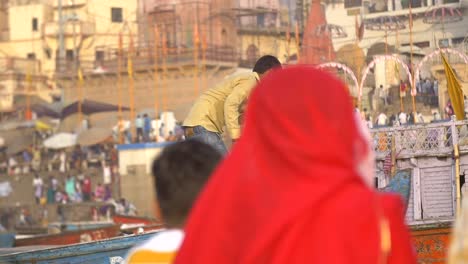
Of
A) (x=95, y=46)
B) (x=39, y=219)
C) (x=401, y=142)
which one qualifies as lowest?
(x=39, y=219)

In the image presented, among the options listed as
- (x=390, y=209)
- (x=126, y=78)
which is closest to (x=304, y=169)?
(x=390, y=209)

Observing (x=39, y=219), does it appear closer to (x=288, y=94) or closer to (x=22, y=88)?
(x=22, y=88)

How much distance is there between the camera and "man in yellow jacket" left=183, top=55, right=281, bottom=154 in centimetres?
673

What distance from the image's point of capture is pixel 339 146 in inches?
95.5

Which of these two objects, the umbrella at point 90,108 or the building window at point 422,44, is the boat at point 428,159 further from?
the umbrella at point 90,108

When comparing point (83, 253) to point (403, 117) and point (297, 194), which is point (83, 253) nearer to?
point (297, 194)

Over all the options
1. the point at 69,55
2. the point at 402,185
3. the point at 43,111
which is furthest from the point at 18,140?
the point at 402,185

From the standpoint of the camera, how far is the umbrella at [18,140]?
136 feet

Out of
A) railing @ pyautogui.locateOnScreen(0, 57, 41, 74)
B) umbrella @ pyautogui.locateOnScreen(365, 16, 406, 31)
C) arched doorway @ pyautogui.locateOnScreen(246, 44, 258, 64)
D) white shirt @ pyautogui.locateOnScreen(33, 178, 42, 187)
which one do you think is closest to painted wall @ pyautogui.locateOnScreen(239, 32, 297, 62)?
arched doorway @ pyautogui.locateOnScreen(246, 44, 258, 64)

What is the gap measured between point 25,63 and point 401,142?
35.2 metres

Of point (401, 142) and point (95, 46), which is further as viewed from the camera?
point (95, 46)

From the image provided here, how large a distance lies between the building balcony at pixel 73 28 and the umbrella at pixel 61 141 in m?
7.11

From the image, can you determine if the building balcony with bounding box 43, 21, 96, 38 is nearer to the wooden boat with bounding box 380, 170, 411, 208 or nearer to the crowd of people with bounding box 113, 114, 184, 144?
the crowd of people with bounding box 113, 114, 184, 144

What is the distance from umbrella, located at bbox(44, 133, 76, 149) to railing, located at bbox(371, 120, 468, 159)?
2547 centimetres
